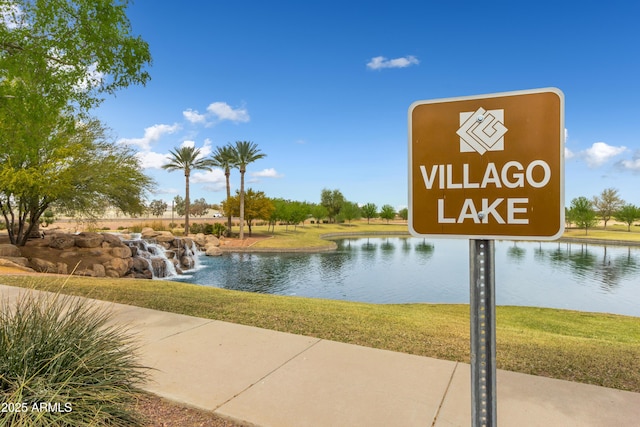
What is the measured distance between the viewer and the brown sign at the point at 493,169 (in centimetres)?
156

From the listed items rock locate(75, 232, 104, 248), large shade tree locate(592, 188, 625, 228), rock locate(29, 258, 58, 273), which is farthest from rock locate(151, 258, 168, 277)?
large shade tree locate(592, 188, 625, 228)

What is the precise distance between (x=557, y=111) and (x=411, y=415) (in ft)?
8.76

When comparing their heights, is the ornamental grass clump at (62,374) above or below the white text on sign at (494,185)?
below

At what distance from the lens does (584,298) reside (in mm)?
16938

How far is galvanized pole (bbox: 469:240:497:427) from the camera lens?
1.66 meters

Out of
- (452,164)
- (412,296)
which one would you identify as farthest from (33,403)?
(412,296)

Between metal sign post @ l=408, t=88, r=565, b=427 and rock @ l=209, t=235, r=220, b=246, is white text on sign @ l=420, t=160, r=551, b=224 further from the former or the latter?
rock @ l=209, t=235, r=220, b=246

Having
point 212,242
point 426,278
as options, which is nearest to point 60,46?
point 426,278

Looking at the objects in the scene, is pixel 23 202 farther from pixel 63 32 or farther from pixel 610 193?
pixel 610 193

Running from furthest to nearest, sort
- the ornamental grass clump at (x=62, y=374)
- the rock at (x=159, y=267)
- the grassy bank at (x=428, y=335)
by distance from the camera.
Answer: the rock at (x=159, y=267)
the grassy bank at (x=428, y=335)
the ornamental grass clump at (x=62, y=374)

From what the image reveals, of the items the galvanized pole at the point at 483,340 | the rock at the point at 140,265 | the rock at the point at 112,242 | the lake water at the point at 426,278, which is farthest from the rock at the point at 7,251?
the galvanized pole at the point at 483,340

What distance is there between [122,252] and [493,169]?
23.2 metres

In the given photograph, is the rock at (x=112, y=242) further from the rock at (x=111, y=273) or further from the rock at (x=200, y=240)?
the rock at (x=200, y=240)

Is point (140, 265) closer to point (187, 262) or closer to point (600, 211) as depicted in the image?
point (187, 262)
